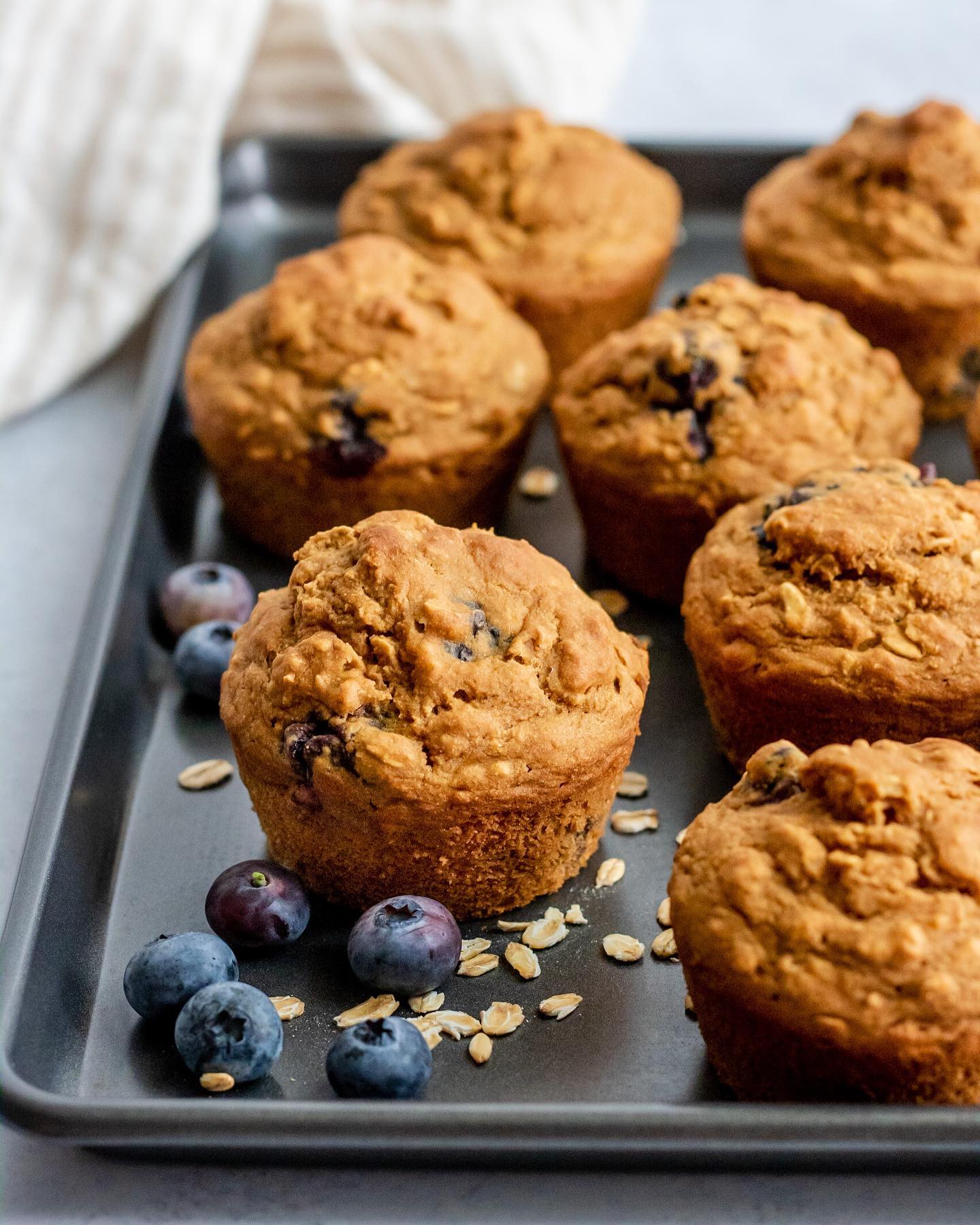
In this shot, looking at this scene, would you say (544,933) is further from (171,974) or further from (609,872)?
(171,974)

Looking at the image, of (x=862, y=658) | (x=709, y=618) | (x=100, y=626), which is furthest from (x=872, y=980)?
(x=100, y=626)

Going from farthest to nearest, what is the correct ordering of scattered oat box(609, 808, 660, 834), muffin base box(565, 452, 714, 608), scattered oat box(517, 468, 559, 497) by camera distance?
1. scattered oat box(517, 468, 559, 497)
2. muffin base box(565, 452, 714, 608)
3. scattered oat box(609, 808, 660, 834)

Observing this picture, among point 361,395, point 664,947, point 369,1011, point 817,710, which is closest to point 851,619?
point 817,710

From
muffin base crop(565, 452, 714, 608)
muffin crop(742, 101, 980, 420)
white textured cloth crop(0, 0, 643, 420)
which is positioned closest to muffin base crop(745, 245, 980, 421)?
muffin crop(742, 101, 980, 420)

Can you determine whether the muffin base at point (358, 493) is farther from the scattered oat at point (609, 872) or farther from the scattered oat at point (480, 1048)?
the scattered oat at point (480, 1048)

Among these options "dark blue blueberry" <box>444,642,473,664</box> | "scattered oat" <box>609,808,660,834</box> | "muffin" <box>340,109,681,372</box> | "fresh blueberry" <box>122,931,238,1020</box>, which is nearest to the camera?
"fresh blueberry" <box>122,931,238,1020</box>

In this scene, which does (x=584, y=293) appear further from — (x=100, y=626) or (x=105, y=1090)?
(x=105, y=1090)

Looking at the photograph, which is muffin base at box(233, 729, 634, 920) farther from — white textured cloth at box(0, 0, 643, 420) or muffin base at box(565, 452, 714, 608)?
white textured cloth at box(0, 0, 643, 420)
